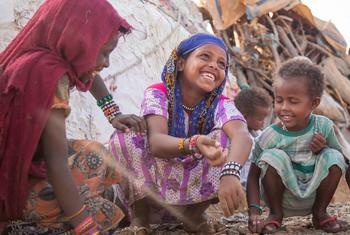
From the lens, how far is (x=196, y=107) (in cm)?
238

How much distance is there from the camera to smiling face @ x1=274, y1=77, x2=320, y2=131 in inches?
97.2

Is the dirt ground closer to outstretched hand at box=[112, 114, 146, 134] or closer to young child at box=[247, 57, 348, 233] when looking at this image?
young child at box=[247, 57, 348, 233]

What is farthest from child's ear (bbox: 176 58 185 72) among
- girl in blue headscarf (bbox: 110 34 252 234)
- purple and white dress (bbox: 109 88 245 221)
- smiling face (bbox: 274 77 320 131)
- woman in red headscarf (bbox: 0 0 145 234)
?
woman in red headscarf (bbox: 0 0 145 234)

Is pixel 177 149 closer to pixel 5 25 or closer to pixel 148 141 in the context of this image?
pixel 148 141

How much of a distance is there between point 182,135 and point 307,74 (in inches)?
27.4

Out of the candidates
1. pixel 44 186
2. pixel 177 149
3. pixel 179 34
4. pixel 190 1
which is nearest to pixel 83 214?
pixel 44 186

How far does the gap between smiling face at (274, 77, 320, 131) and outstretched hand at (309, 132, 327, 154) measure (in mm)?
115

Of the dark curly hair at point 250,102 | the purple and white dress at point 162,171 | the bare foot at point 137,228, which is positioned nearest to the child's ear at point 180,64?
the purple and white dress at point 162,171

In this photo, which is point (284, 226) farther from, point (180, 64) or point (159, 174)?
point (180, 64)

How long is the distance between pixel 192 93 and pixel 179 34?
2298mm

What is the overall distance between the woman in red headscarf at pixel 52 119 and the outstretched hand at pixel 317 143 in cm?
105

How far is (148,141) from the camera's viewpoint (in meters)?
2.24

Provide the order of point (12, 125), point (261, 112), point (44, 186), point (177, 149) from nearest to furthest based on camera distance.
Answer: point (12, 125) < point (44, 186) < point (177, 149) < point (261, 112)

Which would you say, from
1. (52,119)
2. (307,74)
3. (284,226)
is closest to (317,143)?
(307,74)
